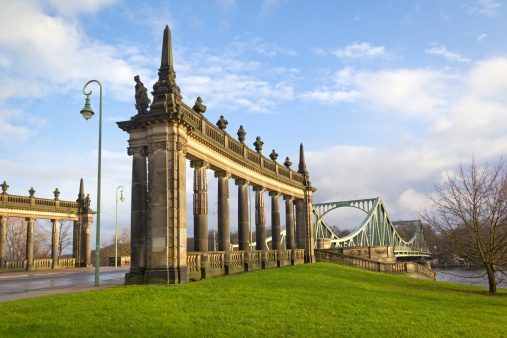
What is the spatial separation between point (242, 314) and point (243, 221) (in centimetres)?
1615

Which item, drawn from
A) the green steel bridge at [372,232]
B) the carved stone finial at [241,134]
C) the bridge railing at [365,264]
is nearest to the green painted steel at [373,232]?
the green steel bridge at [372,232]

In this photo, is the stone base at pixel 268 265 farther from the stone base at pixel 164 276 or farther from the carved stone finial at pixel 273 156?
the stone base at pixel 164 276

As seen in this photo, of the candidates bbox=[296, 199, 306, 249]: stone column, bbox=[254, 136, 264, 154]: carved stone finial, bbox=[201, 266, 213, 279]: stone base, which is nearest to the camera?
bbox=[201, 266, 213, 279]: stone base

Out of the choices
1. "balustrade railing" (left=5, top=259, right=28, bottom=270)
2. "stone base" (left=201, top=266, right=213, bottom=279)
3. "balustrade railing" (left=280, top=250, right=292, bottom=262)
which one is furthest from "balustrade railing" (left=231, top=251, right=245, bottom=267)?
"balustrade railing" (left=5, top=259, right=28, bottom=270)

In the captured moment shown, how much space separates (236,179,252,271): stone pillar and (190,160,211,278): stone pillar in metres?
5.70

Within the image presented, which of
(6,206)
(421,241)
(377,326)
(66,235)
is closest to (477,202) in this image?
(377,326)

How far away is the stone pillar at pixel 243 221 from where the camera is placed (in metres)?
27.9

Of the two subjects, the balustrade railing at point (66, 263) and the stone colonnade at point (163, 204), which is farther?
the balustrade railing at point (66, 263)

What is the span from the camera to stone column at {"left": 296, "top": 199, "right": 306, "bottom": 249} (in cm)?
3931

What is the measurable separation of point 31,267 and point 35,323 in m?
36.2

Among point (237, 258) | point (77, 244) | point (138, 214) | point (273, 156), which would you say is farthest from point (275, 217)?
point (77, 244)

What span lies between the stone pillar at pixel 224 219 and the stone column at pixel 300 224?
1508 centimetres

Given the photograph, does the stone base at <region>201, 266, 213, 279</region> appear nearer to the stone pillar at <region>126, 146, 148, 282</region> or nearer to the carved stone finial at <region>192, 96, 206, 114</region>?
the stone pillar at <region>126, 146, 148, 282</region>

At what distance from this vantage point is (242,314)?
11867mm
